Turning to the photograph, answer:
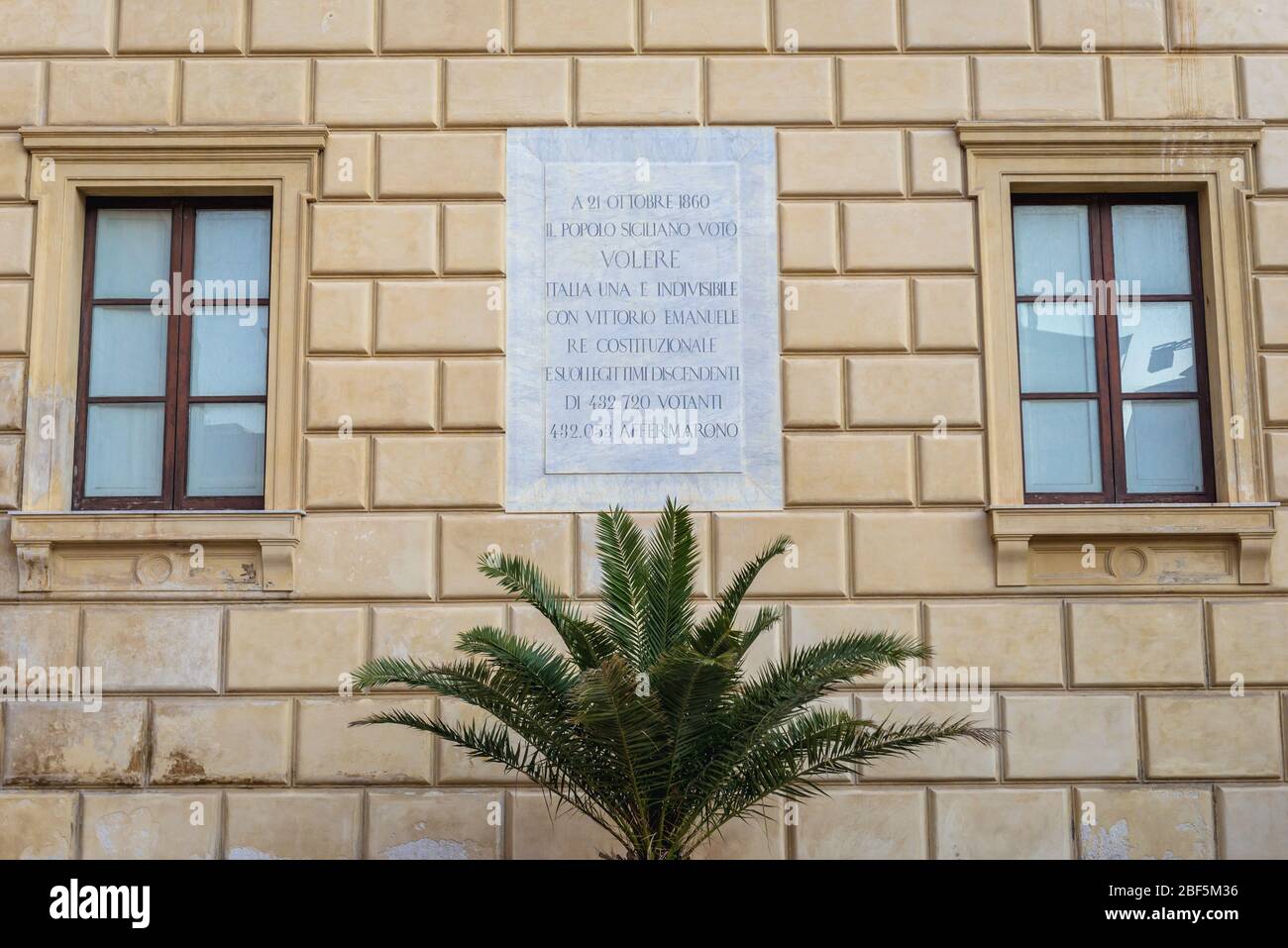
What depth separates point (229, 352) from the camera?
11.4 m

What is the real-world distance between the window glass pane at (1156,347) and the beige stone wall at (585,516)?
0.51 metres

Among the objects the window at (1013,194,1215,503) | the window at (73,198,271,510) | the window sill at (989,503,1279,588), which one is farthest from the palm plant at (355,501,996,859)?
the window at (73,198,271,510)

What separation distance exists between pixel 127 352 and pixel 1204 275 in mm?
8748

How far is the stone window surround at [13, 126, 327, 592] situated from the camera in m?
10.8

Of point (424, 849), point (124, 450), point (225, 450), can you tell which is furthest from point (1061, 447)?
point (124, 450)

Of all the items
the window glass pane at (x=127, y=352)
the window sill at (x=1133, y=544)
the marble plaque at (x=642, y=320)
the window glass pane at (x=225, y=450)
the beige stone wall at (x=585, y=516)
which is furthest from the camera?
the window glass pane at (x=127, y=352)

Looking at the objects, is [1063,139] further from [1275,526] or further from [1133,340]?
[1275,526]

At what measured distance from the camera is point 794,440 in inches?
434

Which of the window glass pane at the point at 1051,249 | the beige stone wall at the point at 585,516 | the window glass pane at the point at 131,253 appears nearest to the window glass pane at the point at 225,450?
the beige stone wall at the point at 585,516

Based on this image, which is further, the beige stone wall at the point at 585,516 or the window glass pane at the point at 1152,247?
the window glass pane at the point at 1152,247

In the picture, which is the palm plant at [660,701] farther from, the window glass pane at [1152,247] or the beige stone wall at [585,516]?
the window glass pane at [1152,247]

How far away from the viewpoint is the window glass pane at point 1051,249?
11.5 metres

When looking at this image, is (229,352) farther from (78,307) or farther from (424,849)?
(424,849)

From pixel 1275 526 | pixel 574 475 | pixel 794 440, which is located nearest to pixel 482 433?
pixel 574 475
